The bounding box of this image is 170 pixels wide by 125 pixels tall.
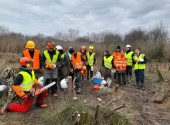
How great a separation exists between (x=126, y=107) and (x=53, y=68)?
2802 millimetres

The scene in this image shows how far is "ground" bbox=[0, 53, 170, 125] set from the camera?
638 centimetres

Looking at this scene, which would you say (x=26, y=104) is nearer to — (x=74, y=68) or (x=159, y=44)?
(x=74, y=68)

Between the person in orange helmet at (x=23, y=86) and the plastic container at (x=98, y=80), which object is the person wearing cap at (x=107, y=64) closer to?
the plastic container at (x=98, y=80)

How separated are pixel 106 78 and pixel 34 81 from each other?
18.6 feet

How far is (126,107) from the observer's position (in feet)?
25.7

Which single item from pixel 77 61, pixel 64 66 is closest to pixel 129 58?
pixel 77 61

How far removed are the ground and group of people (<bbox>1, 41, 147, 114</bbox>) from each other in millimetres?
339

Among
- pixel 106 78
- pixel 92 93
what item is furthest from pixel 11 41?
pixel 92 93

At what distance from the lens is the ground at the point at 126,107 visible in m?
6.38

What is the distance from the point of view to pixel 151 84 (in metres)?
13.3

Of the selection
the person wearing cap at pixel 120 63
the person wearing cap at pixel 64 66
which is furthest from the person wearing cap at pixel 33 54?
the person wearing cap at pixel 120 63

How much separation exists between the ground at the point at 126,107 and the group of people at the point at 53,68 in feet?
1.11

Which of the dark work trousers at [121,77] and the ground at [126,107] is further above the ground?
the dark work trousers at [121,77]

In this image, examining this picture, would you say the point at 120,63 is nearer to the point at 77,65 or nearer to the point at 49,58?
the point at 77,65
